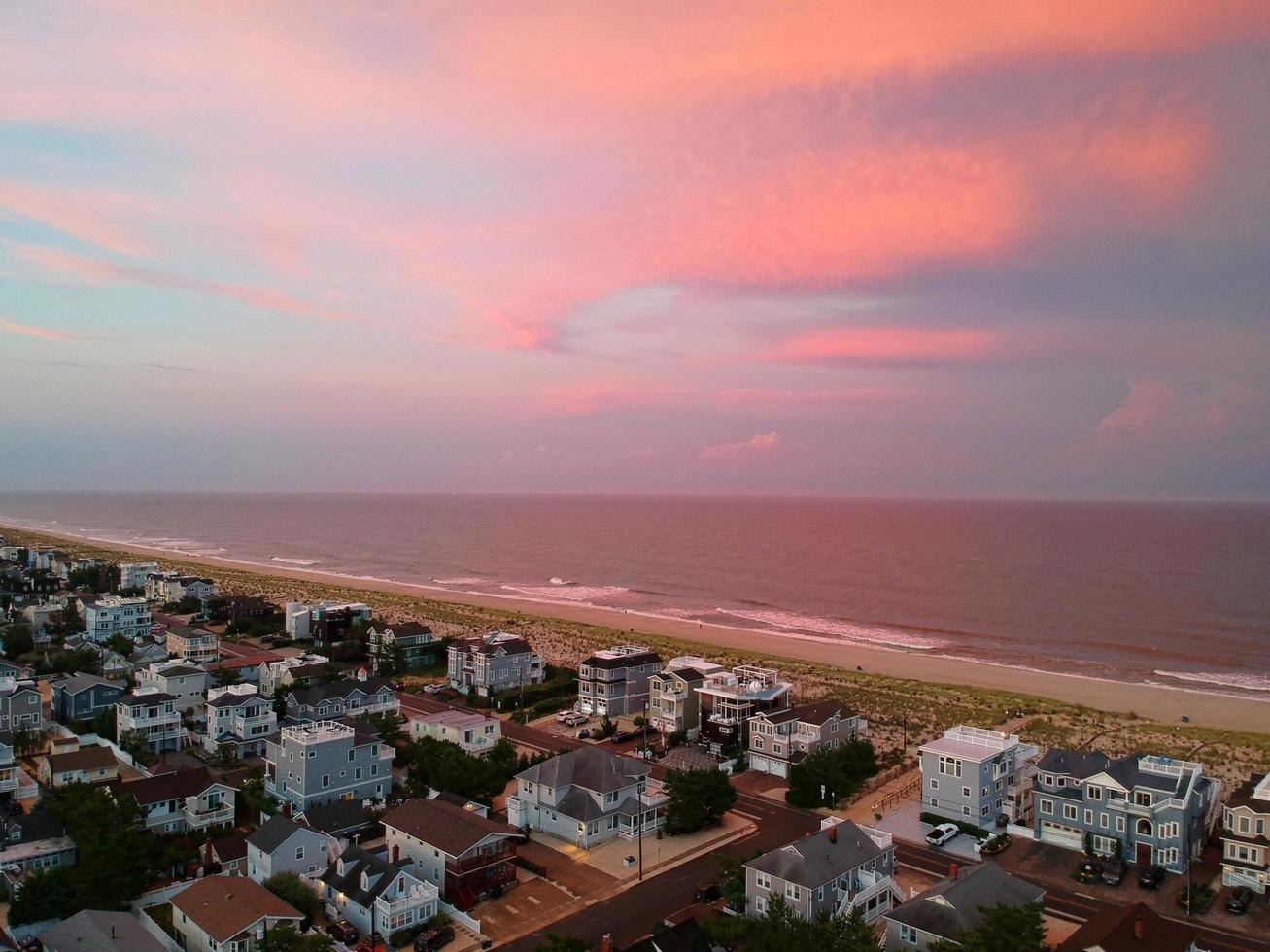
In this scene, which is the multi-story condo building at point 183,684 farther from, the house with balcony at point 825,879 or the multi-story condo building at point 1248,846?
the multi-story condo building at point 1248,846

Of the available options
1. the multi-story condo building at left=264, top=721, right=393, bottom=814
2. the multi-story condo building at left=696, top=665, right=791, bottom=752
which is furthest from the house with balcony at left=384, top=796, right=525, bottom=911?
the multi-story condo building at left=696, top=665, right=791, bottom=752

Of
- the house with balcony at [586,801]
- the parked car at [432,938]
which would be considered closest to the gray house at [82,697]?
the house with balcony at [586,801]

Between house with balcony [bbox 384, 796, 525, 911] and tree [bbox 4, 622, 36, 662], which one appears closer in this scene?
house with balcony [bbox 384, 796, 525, 911]

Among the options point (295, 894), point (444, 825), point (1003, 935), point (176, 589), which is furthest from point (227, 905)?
point (176, 589)

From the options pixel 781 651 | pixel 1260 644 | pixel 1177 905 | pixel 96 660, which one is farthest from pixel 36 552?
pixel 1260 644

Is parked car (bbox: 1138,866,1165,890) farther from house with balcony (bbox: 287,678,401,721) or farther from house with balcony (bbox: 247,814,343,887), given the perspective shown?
house with balcony (bbox: 287,678,401,721)
